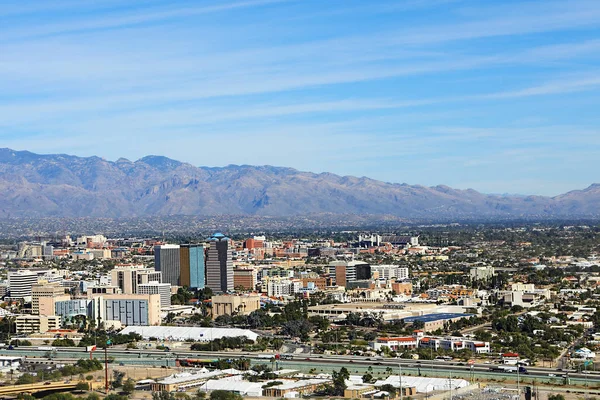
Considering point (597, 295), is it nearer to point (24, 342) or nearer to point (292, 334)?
point (292, 334)


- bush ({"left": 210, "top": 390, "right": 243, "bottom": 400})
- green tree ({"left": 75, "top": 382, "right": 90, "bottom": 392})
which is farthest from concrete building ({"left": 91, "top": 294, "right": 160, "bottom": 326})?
bush ({"left": 210, "top": 390, "right": 243, "bottom": 400})

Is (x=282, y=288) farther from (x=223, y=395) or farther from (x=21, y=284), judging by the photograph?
(x=223, y=395)

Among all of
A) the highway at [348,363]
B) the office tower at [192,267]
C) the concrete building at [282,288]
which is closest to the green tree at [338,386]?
the highway at [348,363]

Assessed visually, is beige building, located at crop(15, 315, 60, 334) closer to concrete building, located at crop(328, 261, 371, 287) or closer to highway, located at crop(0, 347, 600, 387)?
highway, located at crop(0, 347, 600, 387)

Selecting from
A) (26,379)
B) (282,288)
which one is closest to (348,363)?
(26,379)

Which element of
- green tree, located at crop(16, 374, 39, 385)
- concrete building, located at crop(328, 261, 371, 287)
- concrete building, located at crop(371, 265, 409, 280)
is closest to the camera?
green tree, located at crop(16, 374, 39, 385)

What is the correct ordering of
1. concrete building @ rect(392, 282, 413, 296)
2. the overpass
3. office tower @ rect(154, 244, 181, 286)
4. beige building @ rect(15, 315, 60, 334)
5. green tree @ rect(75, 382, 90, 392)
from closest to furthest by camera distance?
the overpass → green tree @ rect(75, 382, 90, 392) → beige building @ rect(15, 315, 60, 334) → concrete building @ rect(392, 282, 413, 296) → office tower @ rect(154, 244, 181, 286)
